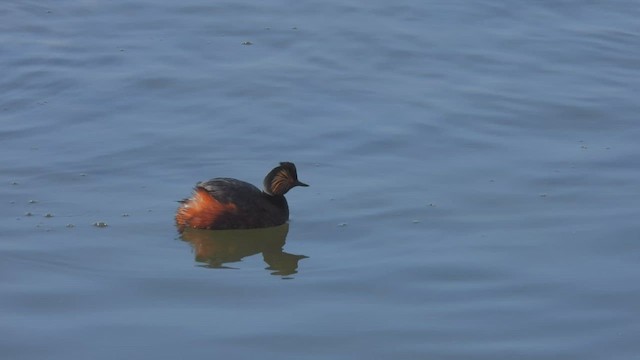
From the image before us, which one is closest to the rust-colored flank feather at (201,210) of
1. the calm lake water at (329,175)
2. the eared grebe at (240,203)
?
the eared grebe at (240,203)

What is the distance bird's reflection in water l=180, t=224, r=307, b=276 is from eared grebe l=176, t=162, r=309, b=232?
7 centimetres

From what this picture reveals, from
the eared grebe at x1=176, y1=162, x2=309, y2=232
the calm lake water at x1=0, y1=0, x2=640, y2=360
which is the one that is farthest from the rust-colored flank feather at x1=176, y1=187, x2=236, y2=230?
the calm lake water at x1=0, y1=0, x2=640, y2=360

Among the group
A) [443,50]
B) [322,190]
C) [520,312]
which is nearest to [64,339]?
[520,312]

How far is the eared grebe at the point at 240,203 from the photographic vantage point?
1018 cm

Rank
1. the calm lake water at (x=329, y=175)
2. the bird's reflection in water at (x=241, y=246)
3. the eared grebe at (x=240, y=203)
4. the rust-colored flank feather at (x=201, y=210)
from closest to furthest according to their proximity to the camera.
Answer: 1. the calm lake water at (x=329, y=175)
2. the bird's reflection in water at (x=241, y=246)
3. the rust-colored flank feather at (x=201, y=210)
4. the eared grebe at (x=240, y=203)

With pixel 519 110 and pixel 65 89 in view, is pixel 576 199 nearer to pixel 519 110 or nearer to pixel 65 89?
pixel 519 110

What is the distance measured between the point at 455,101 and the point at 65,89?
13.0 ft

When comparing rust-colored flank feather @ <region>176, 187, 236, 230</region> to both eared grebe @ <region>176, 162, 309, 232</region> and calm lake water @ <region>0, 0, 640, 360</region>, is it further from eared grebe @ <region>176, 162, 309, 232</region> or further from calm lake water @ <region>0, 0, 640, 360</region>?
calm lake water @ <region>0, 0, 640, 360</region>

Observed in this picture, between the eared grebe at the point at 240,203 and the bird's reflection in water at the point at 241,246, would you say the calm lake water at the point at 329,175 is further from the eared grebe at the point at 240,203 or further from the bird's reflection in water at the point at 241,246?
the eared grebe at the point at 240,203

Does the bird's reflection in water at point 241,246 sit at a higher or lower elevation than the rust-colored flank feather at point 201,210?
lower

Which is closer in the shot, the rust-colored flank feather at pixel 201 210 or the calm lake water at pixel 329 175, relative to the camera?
the calm lake water at pixel 329 175

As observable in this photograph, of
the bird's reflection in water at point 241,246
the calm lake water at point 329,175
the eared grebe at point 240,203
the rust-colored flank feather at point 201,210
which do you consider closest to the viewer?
the calm lake water at point 329,175

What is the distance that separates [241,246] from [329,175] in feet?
4.66

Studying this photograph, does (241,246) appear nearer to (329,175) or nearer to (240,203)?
(240,203)
